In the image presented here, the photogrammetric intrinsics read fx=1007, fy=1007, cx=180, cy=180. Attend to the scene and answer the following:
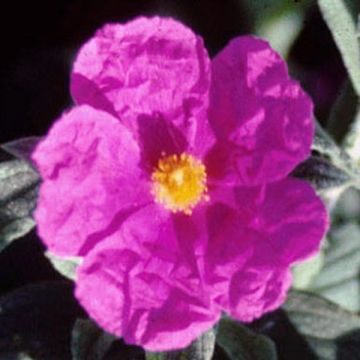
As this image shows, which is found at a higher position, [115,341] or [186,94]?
[186,94]

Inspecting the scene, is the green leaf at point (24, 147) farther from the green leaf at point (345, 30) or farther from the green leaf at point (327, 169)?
the green leaf at point (345, 30)

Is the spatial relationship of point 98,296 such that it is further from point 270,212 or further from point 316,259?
point 316,259

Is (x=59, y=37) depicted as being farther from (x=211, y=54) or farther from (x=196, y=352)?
(x=196, y=352)

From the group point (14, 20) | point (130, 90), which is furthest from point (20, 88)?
point (130, 90)

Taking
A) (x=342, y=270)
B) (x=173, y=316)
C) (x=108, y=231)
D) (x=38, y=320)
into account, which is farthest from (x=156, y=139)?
(x=342, y=270)

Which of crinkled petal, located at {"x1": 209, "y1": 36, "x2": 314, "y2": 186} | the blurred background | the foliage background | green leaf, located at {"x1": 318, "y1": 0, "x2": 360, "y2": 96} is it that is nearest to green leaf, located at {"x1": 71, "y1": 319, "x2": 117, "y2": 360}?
the foliage background

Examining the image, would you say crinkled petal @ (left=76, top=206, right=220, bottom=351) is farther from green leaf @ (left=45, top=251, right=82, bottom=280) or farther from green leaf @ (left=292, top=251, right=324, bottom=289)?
green leaf @ (left=292, top=251, right=324, bottom=289)
